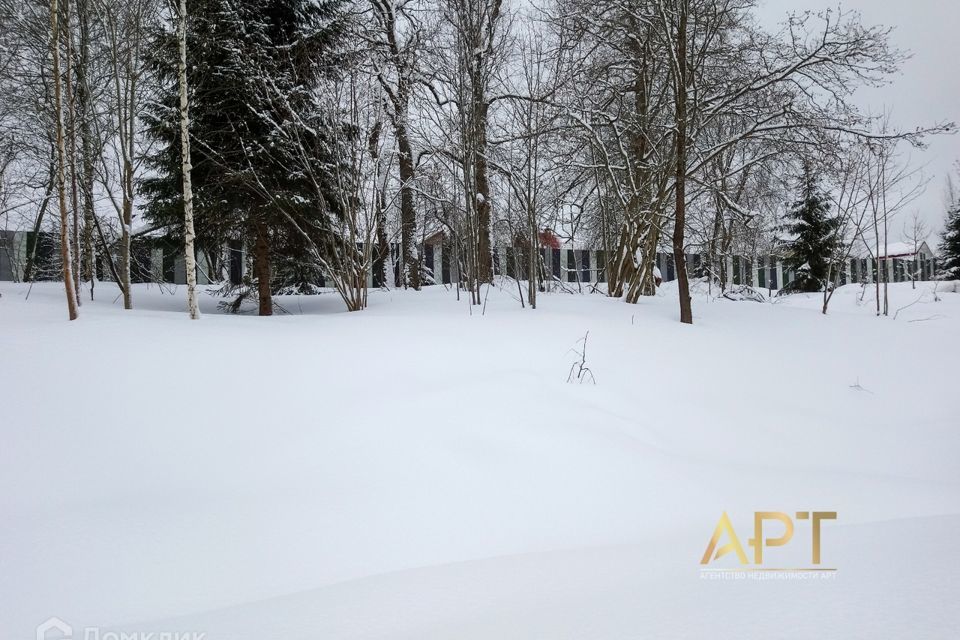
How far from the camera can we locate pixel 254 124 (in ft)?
33.8

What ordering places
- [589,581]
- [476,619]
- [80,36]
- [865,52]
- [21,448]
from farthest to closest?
[80,36] < [865,52] < [21,448] < [589,581] < [476,619]

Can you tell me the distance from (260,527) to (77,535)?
1.01 metres

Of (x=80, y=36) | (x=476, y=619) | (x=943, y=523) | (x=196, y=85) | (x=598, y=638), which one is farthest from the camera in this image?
(x=80, y=36)

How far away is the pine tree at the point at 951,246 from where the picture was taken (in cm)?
2619

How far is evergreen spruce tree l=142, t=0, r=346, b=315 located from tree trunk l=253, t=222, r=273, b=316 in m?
0.02

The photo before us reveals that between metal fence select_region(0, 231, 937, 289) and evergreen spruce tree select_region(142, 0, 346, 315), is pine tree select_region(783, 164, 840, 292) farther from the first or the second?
evergreen spruce tree select_region(142, 0, 346, 315)

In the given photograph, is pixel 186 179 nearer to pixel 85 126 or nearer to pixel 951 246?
pixel 85 126

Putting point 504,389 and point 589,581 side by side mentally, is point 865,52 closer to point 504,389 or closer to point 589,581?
point 504,389

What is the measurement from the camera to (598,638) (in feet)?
6.99

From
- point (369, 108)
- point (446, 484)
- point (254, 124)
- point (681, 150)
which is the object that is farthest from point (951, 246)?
point (446, 484)

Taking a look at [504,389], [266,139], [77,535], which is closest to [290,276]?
[266,139]

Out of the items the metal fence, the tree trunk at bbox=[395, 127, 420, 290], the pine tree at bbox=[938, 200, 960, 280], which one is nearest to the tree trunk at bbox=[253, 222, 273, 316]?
the metal fence

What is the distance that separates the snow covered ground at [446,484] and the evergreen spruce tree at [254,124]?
3552 millimetres

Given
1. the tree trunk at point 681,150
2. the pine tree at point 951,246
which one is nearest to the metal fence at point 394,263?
the pine tree at point 951,246
